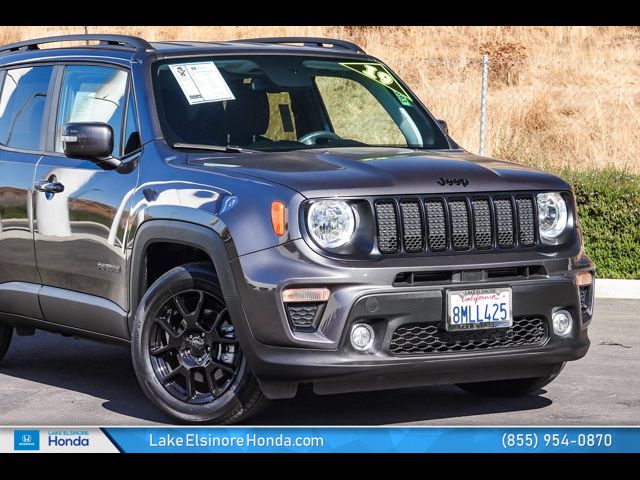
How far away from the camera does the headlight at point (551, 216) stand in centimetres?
682

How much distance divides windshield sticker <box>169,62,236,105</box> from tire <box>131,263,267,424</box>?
3.72 feet

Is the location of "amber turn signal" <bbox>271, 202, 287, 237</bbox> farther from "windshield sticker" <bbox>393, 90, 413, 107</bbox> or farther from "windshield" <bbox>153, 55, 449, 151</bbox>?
"windshield sticker" <bbox>393, 90, 413, 107</bbox>

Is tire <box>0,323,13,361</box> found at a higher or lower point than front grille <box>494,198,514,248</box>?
lower

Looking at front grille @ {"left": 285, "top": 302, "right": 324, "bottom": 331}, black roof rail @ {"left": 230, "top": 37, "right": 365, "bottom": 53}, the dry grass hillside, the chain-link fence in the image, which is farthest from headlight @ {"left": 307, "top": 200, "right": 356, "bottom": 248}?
the chain-link fence

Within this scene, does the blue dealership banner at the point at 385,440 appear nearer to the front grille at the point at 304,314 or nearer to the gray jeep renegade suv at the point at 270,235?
the gray jeep renegade suv at the point at 270,235

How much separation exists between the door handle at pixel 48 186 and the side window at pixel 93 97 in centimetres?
26

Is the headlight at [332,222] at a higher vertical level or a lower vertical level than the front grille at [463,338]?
higher

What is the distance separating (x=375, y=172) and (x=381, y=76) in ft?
6.41

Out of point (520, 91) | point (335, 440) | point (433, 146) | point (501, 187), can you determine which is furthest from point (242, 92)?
point (520, 91)

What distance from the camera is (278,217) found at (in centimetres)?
618

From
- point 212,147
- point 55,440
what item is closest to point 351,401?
point 212,147

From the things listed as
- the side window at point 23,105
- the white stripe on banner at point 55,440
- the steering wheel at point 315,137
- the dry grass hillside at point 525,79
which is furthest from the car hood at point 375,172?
the dry grass hillside at point 525,79

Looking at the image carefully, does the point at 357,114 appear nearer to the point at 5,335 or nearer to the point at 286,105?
the point at 286,105

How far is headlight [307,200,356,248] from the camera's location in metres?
6.21
